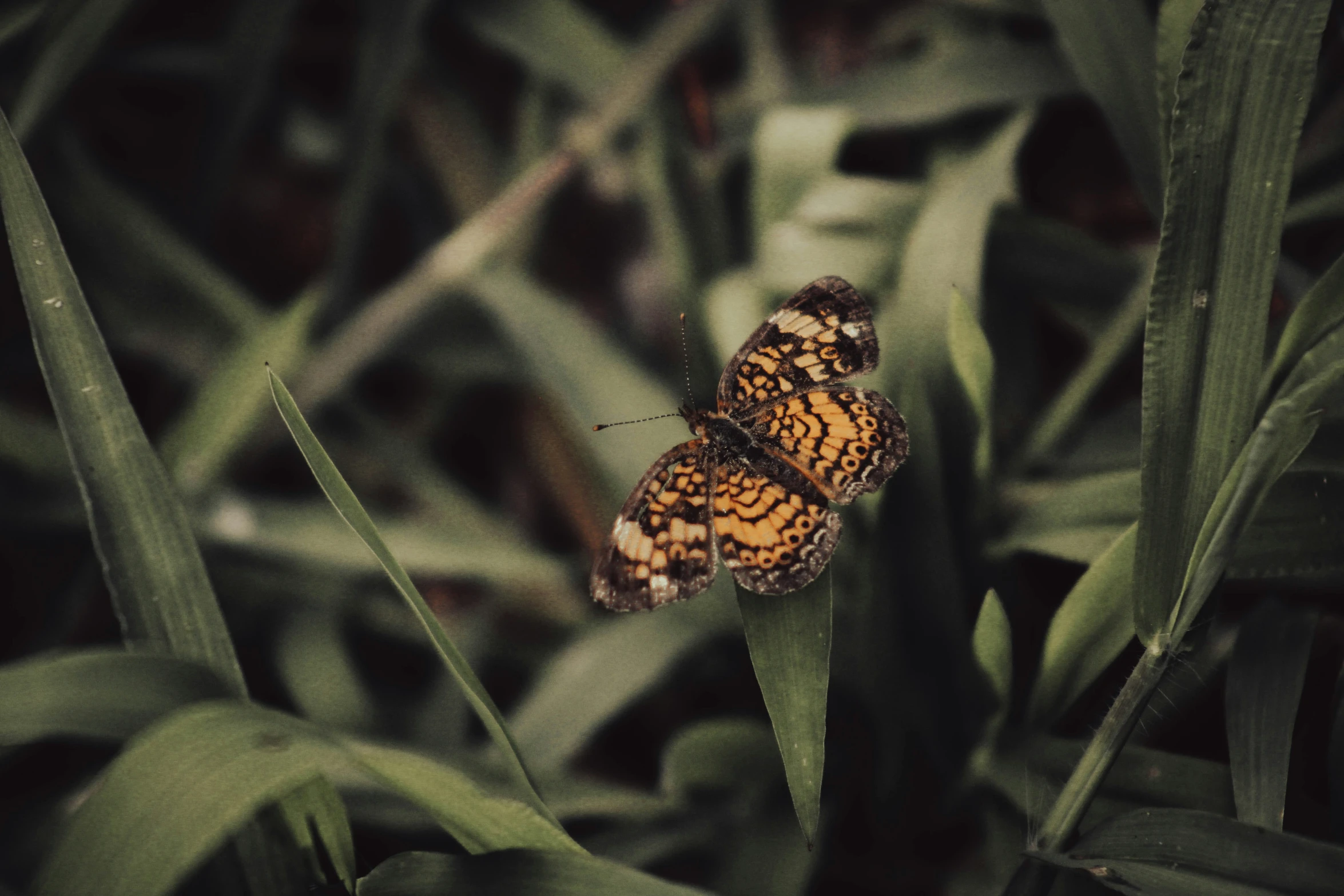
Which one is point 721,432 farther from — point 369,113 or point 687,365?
point 369,113

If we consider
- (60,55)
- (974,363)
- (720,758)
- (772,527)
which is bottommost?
(720,758)

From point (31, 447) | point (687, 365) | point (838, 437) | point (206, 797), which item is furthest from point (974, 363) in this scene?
point (31, 447)

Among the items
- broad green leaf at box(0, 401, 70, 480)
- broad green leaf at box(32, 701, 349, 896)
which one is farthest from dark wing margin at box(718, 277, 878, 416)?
broad green leaf at box(0, 401, 70, 480)

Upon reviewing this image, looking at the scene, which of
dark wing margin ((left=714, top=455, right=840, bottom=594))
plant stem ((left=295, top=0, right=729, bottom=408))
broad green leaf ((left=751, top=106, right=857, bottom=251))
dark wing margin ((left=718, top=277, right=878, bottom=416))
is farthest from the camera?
plant stem ((left=295, top=0, right=729, bottom=408))

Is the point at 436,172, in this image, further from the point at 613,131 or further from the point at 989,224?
the point at 989,224

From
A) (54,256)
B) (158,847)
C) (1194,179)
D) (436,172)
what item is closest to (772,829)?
(158,847)

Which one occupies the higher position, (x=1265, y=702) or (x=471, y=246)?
(x=471, y=246)

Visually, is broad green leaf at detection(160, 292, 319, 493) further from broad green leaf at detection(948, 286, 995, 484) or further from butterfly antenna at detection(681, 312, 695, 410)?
broad green leaf at detection(948, 286, 995, 484)
